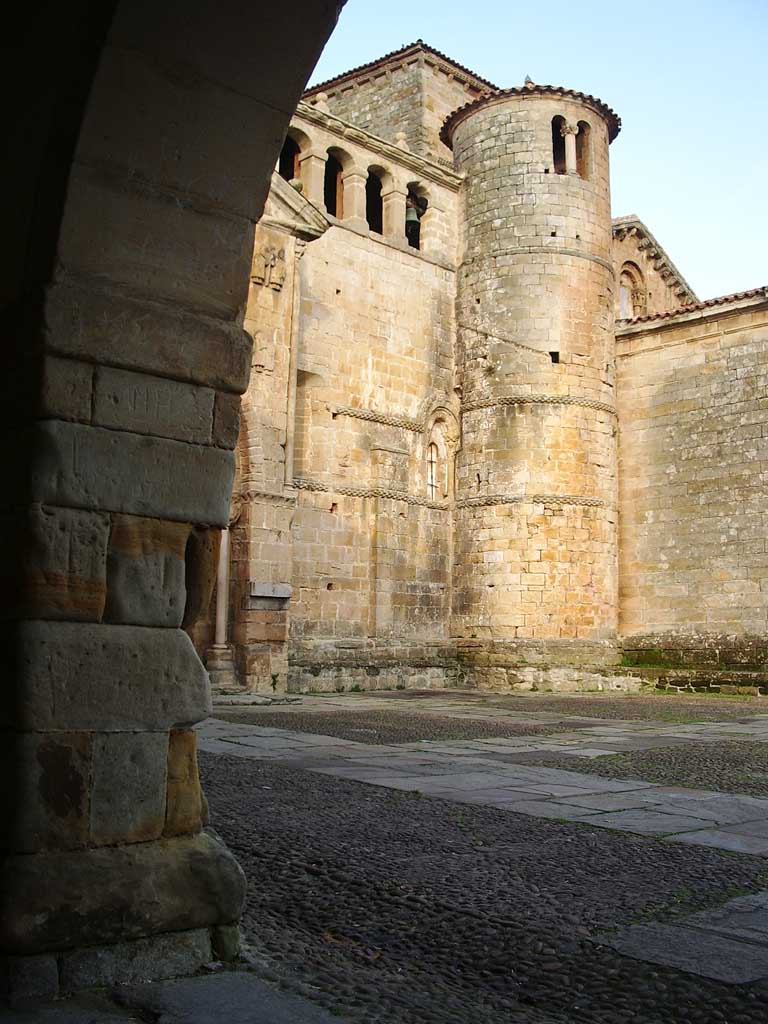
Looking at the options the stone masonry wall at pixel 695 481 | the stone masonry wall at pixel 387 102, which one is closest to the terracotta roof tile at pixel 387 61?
the stone masonry wall at pixel 387 102

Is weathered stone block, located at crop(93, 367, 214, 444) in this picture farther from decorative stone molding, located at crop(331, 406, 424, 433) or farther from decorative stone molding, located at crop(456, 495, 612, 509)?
decorative stone molding, located at crop(456, 495, 612, 509)

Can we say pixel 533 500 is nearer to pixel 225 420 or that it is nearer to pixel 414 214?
pixel 414 214

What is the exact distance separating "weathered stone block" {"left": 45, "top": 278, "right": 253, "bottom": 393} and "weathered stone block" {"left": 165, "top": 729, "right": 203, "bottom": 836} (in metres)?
1.06

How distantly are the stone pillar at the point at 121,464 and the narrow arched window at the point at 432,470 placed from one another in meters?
16.4

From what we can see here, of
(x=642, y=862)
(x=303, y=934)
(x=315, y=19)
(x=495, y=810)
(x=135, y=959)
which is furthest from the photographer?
(x=495, y=810)

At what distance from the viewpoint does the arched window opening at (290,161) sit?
60.4 ft

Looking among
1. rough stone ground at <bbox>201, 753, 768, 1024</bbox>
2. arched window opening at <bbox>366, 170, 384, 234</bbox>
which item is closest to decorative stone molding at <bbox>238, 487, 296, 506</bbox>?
arched window opening at <bbox>366, 170, 384, 234</bbox>

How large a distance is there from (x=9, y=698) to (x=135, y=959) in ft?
2.47

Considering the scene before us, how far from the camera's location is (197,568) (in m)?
3.02

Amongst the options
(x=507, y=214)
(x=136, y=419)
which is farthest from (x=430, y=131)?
(x=136, y=419)

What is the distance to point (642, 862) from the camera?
13.8 feet

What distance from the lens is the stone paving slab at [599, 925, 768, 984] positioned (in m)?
2.80

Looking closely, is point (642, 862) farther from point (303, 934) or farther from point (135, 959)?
point (135, 959)

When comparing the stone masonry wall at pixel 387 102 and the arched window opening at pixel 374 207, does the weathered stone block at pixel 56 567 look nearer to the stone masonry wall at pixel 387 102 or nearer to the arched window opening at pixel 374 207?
the arched window opening at pixel 374 207
